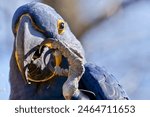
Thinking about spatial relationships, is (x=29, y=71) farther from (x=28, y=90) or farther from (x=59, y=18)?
(x=59, y=18)

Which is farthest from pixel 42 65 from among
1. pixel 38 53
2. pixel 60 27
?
pixel 60 27

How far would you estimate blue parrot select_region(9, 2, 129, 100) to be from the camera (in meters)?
2.04

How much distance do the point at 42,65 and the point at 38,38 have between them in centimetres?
13

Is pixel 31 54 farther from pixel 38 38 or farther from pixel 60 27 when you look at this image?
pixel 60 27

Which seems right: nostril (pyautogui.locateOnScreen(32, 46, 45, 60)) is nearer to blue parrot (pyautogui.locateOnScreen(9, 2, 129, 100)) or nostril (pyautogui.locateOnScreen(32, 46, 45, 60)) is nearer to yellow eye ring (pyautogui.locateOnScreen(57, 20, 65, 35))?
blue parrot (pyautogui.locateOnScreen(9, 2, 129, 100))

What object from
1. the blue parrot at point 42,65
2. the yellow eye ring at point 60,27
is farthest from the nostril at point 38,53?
the yellow eye ring at point 60,27

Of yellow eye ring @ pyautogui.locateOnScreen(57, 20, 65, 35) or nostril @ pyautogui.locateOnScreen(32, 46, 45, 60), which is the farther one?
yellow eye ring @ pyautogui.locateOnScreen(57, 20, 65, 35)

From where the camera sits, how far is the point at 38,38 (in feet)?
6.78

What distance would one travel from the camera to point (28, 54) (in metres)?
2.01

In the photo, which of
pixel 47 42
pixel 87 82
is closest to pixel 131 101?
pixel 87 82

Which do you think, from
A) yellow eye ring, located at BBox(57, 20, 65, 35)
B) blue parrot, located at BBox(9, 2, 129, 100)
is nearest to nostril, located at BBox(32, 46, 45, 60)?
blue parrot, located at BBox(9, 2, 129, 100)

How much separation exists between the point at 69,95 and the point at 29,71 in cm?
35

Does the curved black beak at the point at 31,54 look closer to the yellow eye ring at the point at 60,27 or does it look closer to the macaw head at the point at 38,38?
the macaw head at the point at 38,38

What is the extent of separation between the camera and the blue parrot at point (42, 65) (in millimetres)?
2043
